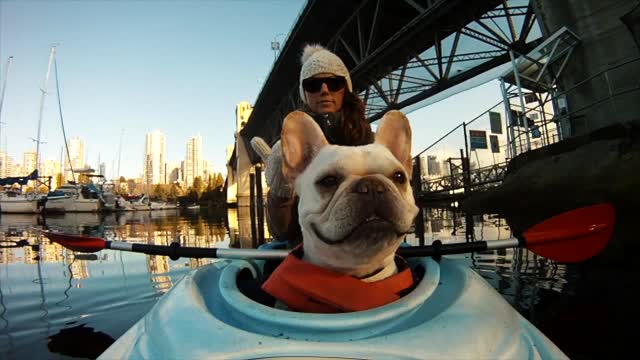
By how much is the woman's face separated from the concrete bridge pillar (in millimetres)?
5503

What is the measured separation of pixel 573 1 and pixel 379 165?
813 cm

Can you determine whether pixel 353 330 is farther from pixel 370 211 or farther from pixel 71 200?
pixel 71 200

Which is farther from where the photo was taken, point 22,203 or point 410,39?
point 22,203

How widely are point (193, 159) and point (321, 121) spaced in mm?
131174

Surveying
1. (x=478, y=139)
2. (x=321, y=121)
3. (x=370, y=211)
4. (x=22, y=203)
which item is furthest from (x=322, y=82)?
(x=22, y=203)

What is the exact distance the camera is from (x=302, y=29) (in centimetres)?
1304

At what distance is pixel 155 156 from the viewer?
11300 cm

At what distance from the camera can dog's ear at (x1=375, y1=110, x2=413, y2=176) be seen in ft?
4.48

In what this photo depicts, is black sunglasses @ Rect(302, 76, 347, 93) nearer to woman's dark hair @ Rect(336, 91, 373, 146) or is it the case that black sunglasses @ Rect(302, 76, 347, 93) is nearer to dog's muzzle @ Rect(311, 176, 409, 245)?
woman's dark hair @ Rect(336, 91, 373, 146)

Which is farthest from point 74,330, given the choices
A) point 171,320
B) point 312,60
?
point 312,60

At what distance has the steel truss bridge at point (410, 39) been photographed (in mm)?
8719

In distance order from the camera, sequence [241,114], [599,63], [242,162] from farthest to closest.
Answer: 1. [241,114]
2. [242,162]
3. [599,63]

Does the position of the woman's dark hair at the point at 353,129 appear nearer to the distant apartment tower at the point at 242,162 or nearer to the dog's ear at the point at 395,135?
the dog's ear at the point at 395,135

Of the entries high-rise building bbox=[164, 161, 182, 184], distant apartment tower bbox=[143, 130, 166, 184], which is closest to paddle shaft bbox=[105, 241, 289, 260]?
distant apartment tower bbox=[143, 130, 166, 184]
